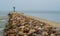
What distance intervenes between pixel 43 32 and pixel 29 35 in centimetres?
80

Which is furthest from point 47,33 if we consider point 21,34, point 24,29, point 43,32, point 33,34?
point 24,29

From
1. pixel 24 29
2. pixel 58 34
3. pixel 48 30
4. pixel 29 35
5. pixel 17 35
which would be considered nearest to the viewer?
pixel 58 34

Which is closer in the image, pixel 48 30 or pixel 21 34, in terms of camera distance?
pixel 48 30

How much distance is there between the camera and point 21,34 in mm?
6668

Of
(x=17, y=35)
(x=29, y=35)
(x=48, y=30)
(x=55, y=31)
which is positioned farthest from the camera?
(x=17, y=35)

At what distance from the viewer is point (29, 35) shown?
20.8 feet

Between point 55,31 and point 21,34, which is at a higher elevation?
point 55,31

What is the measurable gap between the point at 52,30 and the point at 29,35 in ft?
3.09

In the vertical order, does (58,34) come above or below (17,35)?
above

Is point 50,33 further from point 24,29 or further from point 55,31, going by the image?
point 24,29

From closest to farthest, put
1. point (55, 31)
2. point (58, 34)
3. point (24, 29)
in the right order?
1. point (58, 34)
2. point (55, 31)
3. point (24, 29)

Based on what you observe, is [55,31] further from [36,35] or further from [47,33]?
[36,35]

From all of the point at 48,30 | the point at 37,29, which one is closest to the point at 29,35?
the point at 37,29

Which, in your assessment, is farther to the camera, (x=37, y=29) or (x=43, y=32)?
(x=37, y=29)
